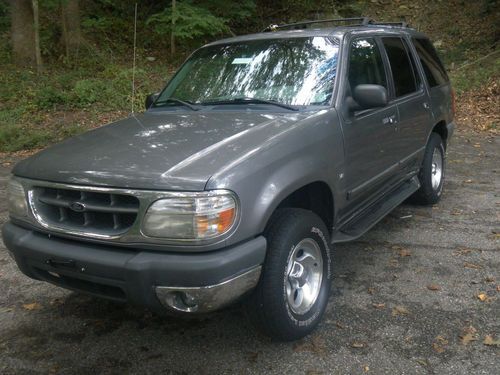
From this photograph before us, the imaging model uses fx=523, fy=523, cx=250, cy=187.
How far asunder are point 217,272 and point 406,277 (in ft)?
6.93

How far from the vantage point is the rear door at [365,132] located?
3.87m

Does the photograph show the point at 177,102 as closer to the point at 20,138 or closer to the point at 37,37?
the point at 20,138

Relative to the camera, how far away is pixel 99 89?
12172 mm

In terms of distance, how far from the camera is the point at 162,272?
2637 mm

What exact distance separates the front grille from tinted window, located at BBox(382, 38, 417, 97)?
3.02 meters

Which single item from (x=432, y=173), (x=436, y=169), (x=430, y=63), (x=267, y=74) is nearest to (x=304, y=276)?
(x=267, y=74)

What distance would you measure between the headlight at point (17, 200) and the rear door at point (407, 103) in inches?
120

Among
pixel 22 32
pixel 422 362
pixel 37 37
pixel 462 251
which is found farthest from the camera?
pixel 22 32

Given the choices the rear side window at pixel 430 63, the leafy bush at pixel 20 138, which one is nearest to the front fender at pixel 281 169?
the rear side window at pixel 430 63

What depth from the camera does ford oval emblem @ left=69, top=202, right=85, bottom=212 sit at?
2863mm

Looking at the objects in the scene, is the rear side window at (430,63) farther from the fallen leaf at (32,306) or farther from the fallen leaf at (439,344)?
the fallen leaf at (32,306)

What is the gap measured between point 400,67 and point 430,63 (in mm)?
1031

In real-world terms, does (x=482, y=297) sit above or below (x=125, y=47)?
above

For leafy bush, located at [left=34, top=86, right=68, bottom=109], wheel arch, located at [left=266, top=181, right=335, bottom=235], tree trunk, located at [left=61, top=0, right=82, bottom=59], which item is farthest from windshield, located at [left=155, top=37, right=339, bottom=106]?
tree trunk, located at [left=61, top=0, right=82, bottom=59]
